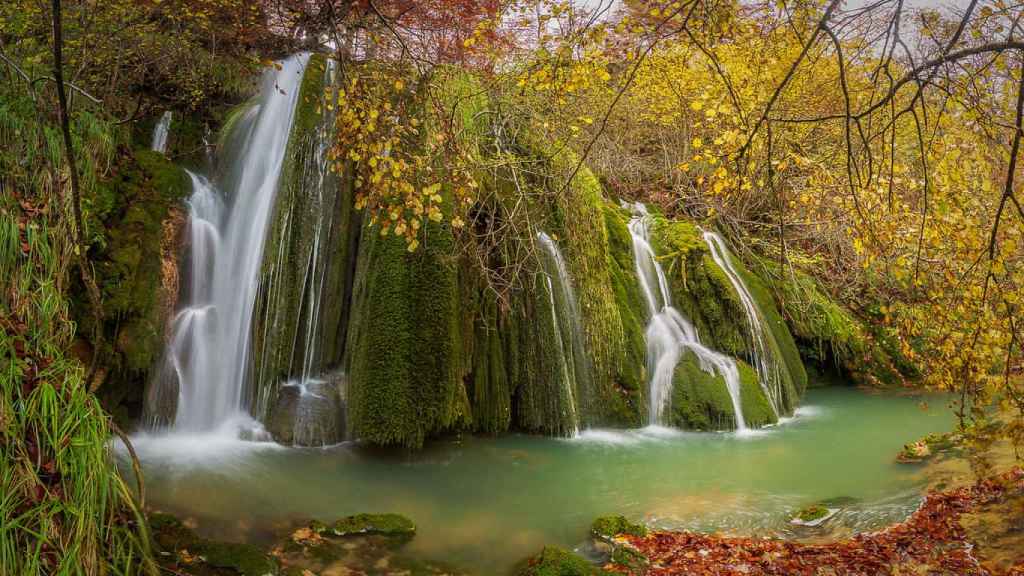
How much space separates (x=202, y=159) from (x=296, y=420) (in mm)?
4445

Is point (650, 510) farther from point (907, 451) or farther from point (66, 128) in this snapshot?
point (66, 128)

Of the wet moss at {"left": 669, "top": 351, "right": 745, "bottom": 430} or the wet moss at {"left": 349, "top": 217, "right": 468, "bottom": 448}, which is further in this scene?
the wet moss at {"left": 669, "top": 351, "right": 745, "bottom": 430}

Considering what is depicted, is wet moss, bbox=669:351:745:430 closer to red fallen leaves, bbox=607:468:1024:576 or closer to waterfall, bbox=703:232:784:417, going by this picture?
waterfall, bbox=703:232:784:417

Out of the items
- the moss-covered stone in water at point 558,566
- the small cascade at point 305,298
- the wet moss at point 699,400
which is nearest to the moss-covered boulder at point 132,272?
the small cascade at point 305,298

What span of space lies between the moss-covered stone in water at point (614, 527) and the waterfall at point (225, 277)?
13.8 feet

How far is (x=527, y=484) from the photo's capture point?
6.12m

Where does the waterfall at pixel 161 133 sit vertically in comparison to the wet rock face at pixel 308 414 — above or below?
above

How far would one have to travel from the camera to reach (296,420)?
6.72 meters

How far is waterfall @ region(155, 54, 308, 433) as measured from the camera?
6945 millimetres

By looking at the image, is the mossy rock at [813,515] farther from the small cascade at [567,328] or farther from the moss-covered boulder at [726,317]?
the moss-covered boulder at [726,317]

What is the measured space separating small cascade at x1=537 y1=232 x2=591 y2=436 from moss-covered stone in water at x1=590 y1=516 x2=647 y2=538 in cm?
269

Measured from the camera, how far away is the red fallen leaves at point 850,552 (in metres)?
4.00

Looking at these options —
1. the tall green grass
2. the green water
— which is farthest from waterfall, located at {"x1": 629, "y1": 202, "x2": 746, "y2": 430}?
the tall green grass

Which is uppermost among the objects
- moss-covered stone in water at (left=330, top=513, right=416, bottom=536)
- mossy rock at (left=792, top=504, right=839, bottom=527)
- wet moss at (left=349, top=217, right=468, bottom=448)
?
wet moss at (left=349, top=217, right=468, bottom=448)
